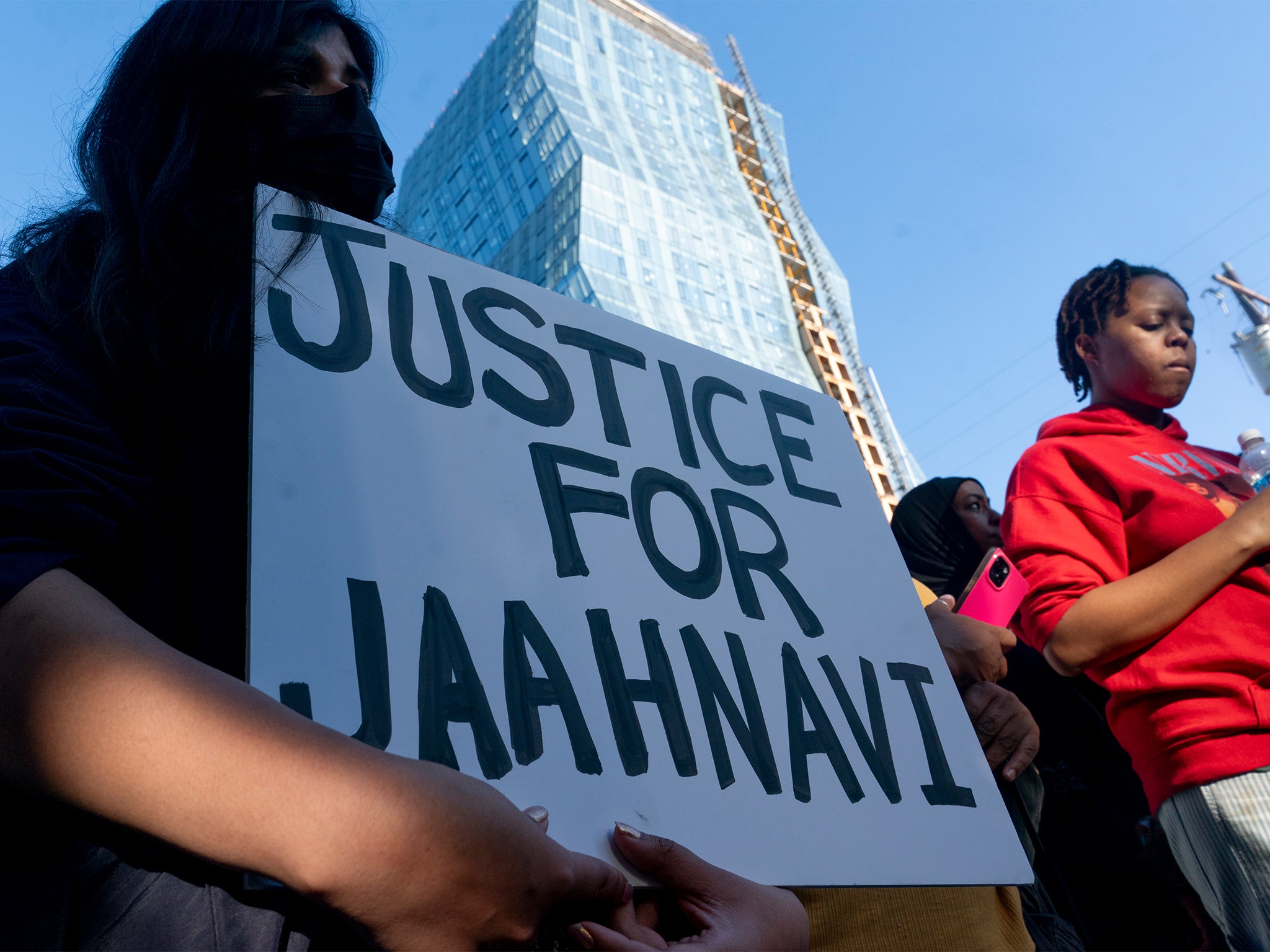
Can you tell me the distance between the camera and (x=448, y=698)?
75cm

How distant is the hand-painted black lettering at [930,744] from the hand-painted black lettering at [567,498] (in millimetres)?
411

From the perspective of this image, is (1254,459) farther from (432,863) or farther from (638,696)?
(432,863)

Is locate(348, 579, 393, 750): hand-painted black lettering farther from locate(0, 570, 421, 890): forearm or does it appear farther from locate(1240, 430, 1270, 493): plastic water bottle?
locate(1240, 430, 1270, 493): plastic water bottle

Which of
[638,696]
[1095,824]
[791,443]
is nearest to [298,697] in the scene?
[638,696]

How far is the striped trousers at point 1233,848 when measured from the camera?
1.39 m

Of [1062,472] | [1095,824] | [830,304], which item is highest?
[1062,472]

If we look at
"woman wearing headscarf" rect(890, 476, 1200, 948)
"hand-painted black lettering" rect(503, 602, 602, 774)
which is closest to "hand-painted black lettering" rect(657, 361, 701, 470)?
"hand-painted black lettering" rect(503, 602, 602, 774)

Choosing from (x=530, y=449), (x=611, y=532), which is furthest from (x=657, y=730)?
(x=530, y=449)

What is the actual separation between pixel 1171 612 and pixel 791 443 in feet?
2.52

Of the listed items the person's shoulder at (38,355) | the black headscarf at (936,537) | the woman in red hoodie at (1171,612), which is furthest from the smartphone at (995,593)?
the black headscarf at (936,537)

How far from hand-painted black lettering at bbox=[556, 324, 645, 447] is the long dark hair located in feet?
1.28

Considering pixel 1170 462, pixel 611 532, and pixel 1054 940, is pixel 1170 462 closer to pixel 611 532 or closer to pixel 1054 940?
pixel 1054 940

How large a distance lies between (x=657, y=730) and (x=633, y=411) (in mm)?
419

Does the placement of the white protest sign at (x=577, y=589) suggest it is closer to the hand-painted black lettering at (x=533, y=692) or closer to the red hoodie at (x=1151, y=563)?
the hand-painted black lettering at (x=533, y=692)
